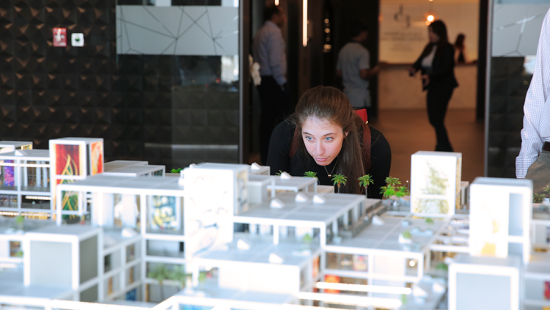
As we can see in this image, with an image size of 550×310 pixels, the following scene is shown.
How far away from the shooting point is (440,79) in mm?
7133

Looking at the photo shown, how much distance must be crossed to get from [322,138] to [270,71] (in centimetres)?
348

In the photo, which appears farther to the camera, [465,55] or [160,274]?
[465,55]

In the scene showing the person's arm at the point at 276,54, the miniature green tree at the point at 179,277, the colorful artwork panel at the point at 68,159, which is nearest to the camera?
the miniature green tree at the point at 179,277

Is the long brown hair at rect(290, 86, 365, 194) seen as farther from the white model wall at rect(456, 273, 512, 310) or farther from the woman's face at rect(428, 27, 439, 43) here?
the woman's face at rect(428, 27, 439, 43)

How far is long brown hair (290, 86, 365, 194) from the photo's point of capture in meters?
3.09

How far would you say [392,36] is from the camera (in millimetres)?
14945

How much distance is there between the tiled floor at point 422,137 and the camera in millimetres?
6918

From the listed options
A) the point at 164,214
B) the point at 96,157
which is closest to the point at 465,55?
the point at 96,157

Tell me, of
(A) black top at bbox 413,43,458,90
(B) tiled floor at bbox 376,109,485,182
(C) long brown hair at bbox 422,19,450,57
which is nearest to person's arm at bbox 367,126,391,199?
(B) tiled floor at bbox 376,109,485,182

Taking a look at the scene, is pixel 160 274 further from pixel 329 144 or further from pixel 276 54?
pixel 276 54

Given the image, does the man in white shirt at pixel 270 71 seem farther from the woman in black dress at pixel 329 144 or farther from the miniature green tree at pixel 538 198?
the miniature green tree at pixel 538 198

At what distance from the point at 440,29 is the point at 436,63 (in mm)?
412

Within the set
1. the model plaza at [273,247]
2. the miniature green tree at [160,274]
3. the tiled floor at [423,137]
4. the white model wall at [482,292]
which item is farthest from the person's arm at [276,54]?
the white model wall at [482,292]

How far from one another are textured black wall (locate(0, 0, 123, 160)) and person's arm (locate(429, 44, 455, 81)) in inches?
138
